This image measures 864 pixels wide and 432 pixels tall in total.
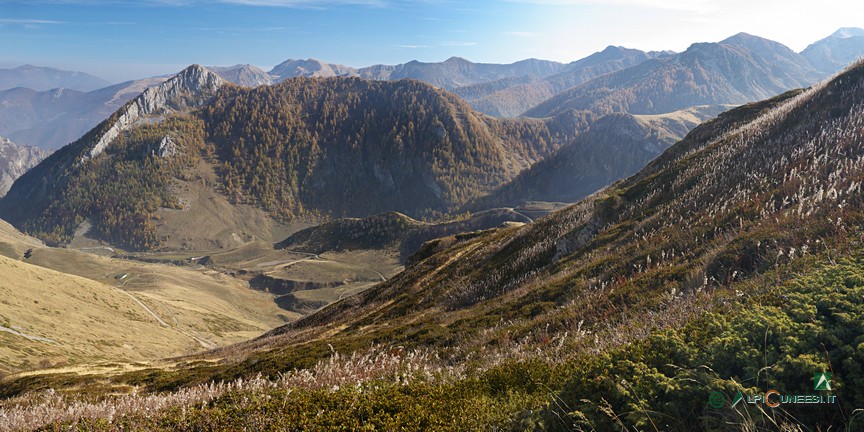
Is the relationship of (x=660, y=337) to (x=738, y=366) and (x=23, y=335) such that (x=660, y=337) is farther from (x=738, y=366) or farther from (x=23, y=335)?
(x=23, y=335)

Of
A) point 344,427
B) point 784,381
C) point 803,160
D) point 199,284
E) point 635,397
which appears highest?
point 803,160

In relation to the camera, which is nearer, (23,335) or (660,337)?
(660,337)

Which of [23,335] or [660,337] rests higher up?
[660,337]

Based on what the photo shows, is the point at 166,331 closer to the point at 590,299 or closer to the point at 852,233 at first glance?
the point at 590,299

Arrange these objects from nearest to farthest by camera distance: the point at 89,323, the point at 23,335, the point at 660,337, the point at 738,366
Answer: the point at 738,366, the point at 660,337, the point at 23,335, the point at 89,323

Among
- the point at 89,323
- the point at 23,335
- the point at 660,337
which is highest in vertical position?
the point at 660,337

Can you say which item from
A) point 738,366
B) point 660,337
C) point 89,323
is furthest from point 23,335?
point 738,366

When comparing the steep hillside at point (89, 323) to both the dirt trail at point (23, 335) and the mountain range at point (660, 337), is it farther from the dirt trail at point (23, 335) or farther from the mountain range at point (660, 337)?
the mountain range at point (660, 337)

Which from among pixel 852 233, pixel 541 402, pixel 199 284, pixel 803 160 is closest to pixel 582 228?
pixel 803 160

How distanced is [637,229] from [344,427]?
20.9 metres

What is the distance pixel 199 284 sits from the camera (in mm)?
189750

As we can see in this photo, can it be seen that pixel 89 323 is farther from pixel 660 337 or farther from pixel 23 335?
pixel 660 337

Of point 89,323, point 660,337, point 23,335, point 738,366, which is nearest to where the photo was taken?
point 738,366

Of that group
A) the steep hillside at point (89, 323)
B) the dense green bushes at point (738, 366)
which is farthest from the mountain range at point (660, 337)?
the steep hillside at point (89, 323)
